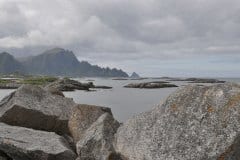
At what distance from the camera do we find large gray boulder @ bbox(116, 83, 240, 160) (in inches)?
476

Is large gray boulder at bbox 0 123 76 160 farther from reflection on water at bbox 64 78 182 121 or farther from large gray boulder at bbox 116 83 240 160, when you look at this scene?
reflection on water at bbox 64 78 182 121

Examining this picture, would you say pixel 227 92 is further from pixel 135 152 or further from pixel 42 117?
pixel 42 117

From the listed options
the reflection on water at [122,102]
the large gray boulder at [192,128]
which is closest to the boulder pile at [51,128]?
the large gray boulder at [192,128]

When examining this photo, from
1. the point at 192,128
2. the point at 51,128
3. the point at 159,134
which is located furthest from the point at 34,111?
the point at 192,128

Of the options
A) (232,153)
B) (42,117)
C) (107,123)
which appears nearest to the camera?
(232,153)

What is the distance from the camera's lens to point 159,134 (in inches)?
535

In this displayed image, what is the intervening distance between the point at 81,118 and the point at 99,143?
4.16 metres

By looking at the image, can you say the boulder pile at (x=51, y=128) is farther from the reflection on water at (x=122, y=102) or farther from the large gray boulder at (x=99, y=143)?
the reflection on water at (x=122, y=102)

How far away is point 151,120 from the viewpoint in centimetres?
1436

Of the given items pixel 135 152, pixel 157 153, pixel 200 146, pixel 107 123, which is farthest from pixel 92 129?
pixel 200 146

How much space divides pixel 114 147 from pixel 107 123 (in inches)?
63.8

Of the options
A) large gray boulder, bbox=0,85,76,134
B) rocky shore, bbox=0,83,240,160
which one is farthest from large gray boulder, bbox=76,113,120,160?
large gray boulder, bbox=0,85,76,134

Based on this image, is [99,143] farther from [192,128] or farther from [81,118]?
[192,128]

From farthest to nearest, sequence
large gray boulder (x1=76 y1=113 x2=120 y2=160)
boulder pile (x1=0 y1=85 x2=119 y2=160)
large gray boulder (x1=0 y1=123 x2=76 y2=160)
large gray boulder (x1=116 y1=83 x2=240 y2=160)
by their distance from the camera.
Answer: boulder pile (x1=0 y1=85 x2=119 y2=160)
large gray boulder (x1=0 y1=123 x2=76 y2=160)
large gray boulder (x1=76 y1=113 x2=120 y2=160)
large gray boulder (x1=116 y1=83 x2=240 y2=160)
